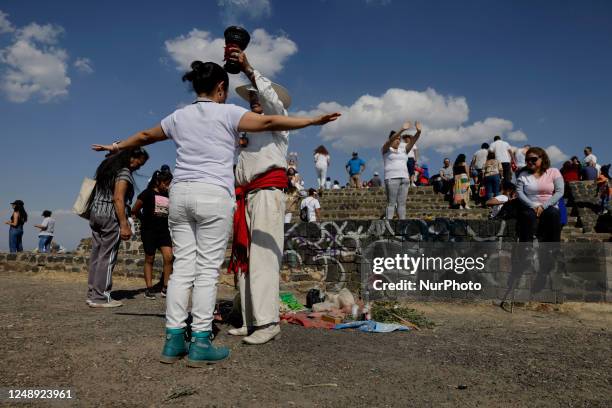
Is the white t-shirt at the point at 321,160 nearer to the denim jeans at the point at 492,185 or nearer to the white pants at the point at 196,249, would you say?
the denim jeans at the point at 492,185

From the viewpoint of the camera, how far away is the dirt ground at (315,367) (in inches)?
88.0

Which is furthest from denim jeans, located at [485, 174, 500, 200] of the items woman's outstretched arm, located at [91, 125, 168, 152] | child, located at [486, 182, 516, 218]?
woman's outstretched arm, located at [91, 125, 168, 152]

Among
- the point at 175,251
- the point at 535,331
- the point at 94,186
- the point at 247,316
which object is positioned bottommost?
the point at 535,331

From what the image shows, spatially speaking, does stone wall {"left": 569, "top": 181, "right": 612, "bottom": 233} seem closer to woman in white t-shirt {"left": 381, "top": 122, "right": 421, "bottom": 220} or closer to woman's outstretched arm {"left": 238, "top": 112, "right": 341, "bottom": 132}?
woman in white t-shirt {"left": 381, "top": 122, "right": 421, "bottom": 220}

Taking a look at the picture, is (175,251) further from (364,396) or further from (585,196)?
(585,196)

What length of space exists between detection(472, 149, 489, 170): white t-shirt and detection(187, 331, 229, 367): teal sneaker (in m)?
12.2

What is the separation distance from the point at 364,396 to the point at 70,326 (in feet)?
9.25

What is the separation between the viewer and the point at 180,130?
2.82 meters

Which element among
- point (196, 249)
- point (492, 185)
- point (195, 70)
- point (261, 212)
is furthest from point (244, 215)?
point (492, 185)

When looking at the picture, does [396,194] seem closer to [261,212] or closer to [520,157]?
[261,212]

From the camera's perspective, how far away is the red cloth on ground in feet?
11.4

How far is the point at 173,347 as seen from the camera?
2.69 metres

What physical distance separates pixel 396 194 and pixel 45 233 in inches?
439

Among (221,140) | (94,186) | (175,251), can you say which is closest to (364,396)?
(175,251)
